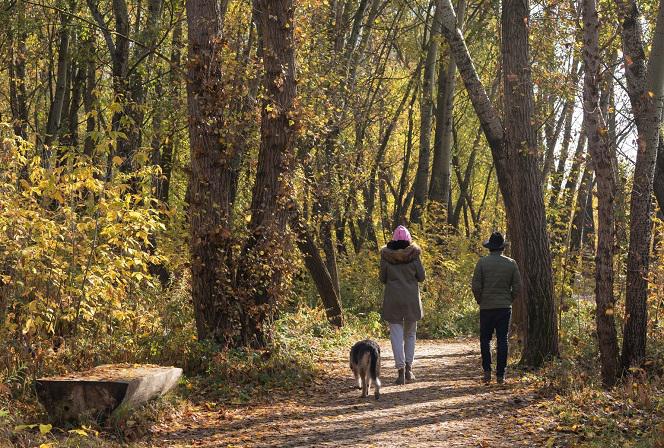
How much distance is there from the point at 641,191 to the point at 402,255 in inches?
128

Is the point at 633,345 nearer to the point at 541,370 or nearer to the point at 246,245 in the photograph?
the point at 541,370

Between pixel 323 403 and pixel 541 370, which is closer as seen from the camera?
pixel 323 403

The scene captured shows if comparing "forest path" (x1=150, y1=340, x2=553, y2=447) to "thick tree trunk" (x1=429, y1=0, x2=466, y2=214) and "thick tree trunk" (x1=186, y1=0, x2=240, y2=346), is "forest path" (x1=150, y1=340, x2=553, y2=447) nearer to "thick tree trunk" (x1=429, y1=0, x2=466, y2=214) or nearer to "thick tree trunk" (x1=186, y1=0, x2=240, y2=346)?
"thick tree trunk" (x1=186, y1=0, x2=240, y2=346)

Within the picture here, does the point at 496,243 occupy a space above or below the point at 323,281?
above

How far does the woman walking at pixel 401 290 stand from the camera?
Answer: 11586mm

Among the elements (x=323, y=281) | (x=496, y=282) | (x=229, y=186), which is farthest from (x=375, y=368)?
(x=323, y=281)

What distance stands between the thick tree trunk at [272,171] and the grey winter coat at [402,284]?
1.62 m

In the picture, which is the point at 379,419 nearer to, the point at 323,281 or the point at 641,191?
the point at 641,191

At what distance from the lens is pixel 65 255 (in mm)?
9859

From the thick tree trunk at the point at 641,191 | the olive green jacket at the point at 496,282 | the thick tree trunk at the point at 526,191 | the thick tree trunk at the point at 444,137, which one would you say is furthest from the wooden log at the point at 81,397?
the thick tree trunk at the point at 444,137

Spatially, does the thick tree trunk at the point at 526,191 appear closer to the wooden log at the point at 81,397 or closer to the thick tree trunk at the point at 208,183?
the thick tree trunk at the point at 208,183

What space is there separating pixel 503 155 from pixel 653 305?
128 inches

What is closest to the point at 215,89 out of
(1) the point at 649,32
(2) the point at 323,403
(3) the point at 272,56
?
(3) the point at 272,56

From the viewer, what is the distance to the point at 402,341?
38.3 feet
